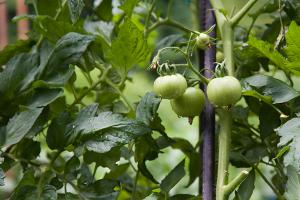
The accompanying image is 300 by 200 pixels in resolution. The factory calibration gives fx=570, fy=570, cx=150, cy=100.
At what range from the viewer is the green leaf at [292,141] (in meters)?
0.40

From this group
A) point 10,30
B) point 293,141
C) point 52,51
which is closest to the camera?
point 293,141

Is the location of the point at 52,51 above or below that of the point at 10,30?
above

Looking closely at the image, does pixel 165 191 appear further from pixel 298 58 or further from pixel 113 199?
pixel 298 58

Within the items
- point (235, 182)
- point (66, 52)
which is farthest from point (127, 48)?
point (235, 182)

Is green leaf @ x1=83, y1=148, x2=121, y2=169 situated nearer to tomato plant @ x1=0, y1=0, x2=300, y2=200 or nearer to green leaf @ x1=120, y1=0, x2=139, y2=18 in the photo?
tomato plant @ x1=0, y1=0, x2=300, y2=200

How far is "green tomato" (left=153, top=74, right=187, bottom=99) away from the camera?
1.46 feet

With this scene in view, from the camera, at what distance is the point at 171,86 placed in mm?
445

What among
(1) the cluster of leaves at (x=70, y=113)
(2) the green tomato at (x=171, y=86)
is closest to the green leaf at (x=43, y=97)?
(1) the cluster of leaves at (x=70, y=113)

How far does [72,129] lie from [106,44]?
0.33 feet

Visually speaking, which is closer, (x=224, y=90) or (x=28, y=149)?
A: (x=224, y=90)

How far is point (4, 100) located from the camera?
0.54 meters

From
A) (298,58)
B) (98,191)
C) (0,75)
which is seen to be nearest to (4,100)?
(0,75)

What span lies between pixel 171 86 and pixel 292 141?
4.0 inches

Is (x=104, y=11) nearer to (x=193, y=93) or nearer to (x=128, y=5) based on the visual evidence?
(x=128, y=5)
